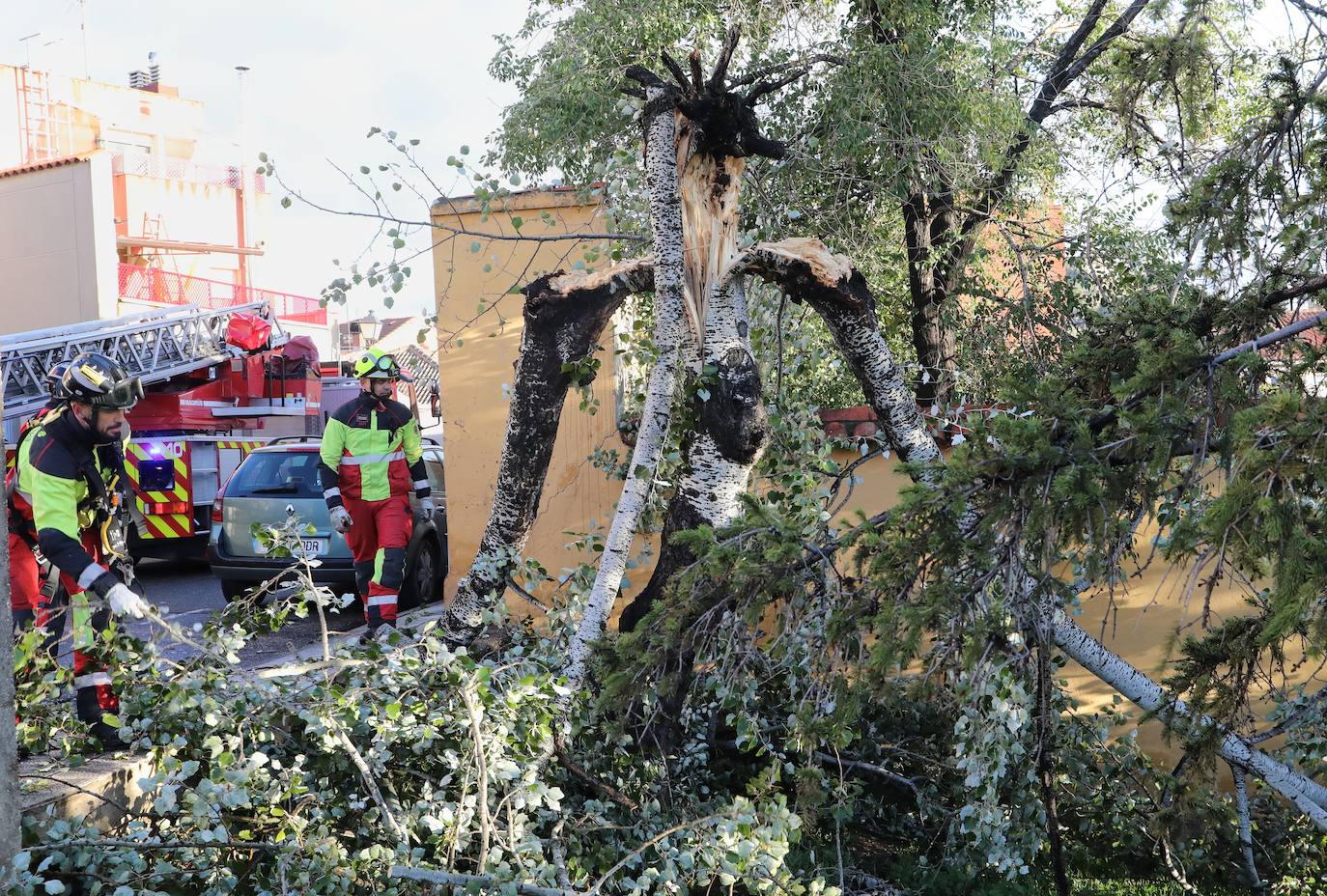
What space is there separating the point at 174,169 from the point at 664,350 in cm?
2795

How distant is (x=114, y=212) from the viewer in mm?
24906

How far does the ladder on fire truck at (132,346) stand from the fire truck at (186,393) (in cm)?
1

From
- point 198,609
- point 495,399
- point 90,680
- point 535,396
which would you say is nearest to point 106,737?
point 90,680

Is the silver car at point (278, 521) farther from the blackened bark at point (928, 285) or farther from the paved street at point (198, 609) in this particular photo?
the blackened bark at point (928, 285)

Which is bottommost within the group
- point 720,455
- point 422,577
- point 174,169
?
point 422,577

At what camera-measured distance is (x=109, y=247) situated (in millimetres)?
23156

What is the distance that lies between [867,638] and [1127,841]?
9.46 feet

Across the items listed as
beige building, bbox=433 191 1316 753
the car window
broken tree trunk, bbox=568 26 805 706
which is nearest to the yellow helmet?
beige building, bbox=433 191 1316 753

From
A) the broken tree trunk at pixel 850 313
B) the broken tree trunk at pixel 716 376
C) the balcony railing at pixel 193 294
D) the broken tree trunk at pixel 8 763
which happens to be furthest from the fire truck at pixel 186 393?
the balcony railing at pixel 193 294

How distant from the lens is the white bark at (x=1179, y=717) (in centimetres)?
324

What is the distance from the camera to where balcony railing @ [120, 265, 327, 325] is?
24438 millimetres

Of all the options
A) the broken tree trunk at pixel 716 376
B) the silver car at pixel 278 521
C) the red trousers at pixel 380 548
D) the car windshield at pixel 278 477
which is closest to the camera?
the broken tree trunk at pixel 716 376

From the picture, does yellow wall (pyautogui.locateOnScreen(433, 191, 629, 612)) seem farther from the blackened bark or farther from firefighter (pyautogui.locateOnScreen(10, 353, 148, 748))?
firefighter (pyautogui.locateOnScreen(10, 353, 148, 748))

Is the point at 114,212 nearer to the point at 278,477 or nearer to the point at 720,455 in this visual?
the point at 278,477
